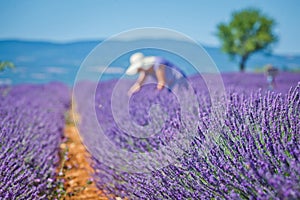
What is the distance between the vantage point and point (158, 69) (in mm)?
3480

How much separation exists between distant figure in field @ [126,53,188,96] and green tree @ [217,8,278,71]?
40.4ft

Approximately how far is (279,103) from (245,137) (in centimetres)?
26

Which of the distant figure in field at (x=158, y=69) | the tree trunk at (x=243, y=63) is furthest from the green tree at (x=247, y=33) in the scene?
the distant figure in field at (x=158, y=69)

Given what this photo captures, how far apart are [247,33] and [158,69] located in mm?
13134

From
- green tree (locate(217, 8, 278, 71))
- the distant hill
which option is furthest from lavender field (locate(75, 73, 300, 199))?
green tree (locate(217, 8, 278, 71))

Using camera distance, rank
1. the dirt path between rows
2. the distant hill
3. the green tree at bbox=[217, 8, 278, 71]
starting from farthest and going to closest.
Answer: the green tree at bbox=[217, 8, 278, 71] → the distant hill → the dirt path between rows

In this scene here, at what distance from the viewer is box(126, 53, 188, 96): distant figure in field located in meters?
3.36

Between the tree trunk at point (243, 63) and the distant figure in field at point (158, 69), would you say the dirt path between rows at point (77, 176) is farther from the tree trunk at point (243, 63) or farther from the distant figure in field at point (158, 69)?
the tree trunk at point (243, 63)

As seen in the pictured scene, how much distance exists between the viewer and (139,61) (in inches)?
133

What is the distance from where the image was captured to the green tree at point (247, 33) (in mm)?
15266

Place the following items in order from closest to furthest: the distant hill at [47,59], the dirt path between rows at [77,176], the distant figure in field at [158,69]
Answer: the dirt path between rows at [77,176], the distant figure in field at [158,69], the distant hill at [47,59]

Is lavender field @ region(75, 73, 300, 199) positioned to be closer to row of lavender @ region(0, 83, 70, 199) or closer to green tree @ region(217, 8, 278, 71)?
row of lavender @ region(0, 83, 70, 199)

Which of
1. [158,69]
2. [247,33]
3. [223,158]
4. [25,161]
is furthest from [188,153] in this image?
[247,33]

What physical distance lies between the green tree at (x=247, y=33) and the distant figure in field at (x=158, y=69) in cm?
1231
